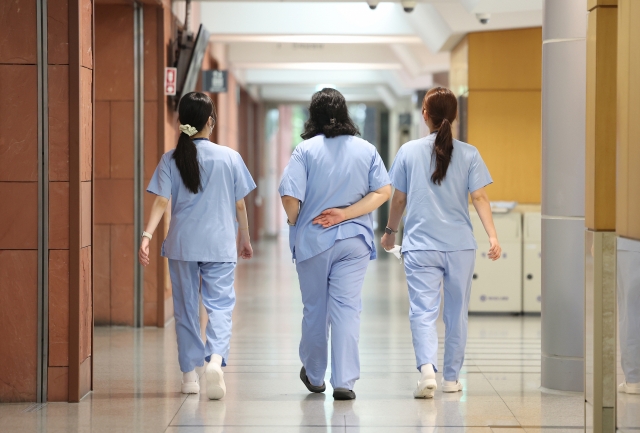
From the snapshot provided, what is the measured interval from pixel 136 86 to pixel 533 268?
374cm

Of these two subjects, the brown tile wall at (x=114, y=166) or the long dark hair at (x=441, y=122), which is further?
the brown tile wall at (x=114, y=166)

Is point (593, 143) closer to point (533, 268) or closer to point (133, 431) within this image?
point (133, 431)

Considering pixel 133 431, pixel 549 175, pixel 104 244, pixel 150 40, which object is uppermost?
pixel 150 40

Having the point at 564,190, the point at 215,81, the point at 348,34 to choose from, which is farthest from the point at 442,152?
the point at 348,34

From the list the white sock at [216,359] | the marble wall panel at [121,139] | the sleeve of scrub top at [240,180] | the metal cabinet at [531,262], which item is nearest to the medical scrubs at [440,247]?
the sleeve of scrub top at [240,180]

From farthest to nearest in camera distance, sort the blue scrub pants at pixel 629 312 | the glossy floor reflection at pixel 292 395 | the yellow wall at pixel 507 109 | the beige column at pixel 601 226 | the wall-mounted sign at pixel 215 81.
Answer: the wall-mounted sign at pixel 215 81 → the yellow wall at pixel 507 109 → the glossy floor reflection at pixel 292 395 → the beige column at pixel 601 226 → the blue scrub pants at pixel 629 312

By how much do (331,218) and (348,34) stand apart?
6380 millimetres

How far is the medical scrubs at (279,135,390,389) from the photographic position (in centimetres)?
464

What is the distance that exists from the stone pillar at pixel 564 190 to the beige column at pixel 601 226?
4.08 feet

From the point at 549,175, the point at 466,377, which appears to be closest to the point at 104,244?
the point at 466,377

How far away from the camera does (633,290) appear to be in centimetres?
316

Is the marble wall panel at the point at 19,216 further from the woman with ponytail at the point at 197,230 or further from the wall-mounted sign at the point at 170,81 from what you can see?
the wall-mounted sign at the point at 170,81

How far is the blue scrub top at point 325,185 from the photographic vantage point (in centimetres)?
466

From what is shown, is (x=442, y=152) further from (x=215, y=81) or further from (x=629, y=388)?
(x=215, y=81)
